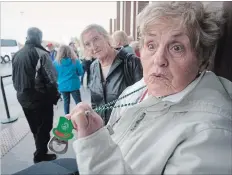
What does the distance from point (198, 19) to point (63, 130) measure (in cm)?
70

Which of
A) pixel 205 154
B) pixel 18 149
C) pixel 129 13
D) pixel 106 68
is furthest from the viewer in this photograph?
pixel 129 13

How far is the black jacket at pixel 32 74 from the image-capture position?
2305 mm

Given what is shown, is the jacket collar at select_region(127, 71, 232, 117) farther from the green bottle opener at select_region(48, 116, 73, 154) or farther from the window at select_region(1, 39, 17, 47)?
the window at select_region(1, 39, 17, 47)

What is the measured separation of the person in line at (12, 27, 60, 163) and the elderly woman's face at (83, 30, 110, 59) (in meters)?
0.63

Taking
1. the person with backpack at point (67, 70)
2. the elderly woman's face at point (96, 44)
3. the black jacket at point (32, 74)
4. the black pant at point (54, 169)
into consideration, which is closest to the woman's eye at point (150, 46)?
the black pant at point (54, 169)

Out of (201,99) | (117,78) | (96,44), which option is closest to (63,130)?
(201,99)

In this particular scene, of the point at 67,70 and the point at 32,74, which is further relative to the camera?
the point at 67,70

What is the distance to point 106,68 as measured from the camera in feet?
6.34

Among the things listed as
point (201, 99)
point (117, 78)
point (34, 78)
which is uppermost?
point (201, 99)

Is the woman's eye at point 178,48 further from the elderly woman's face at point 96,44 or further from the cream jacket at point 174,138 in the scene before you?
the elderly woman's face at point 96,44

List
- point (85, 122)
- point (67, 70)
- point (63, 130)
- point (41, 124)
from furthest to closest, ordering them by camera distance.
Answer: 1. point (67, 70)
2. point (41, 124)
3. point (63, 130)
4. point (85, 122)

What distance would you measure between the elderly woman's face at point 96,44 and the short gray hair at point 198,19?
3.62 ft

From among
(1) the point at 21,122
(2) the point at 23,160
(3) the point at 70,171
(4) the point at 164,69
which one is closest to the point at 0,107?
(1) the point at 21,122

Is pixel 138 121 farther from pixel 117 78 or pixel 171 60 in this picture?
pixel 117 78
